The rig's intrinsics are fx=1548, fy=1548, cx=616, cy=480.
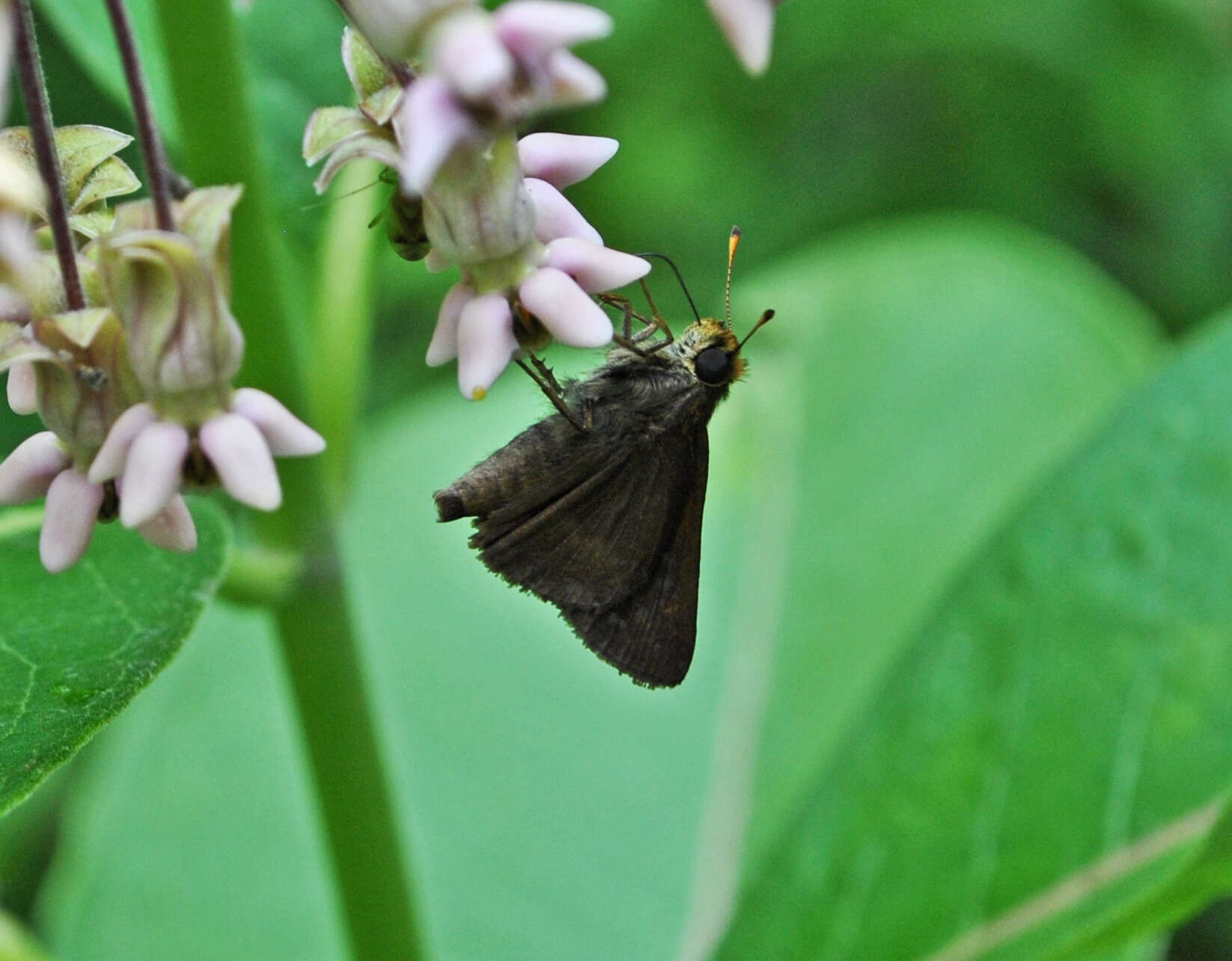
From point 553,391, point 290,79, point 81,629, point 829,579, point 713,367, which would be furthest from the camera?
point 829,579

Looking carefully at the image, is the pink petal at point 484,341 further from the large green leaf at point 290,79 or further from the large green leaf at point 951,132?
the large green leaf at point 951,132

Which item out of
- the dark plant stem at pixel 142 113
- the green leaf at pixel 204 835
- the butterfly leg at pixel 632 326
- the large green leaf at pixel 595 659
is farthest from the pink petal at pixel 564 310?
the large green leaf at pixel 595 659

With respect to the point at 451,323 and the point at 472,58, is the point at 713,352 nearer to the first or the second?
the point at 451,323

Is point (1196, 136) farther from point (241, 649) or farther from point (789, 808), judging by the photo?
point (241, 649)

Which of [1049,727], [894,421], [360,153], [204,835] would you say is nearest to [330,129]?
[360,153]

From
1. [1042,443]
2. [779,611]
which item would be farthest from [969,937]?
[1042,443]
